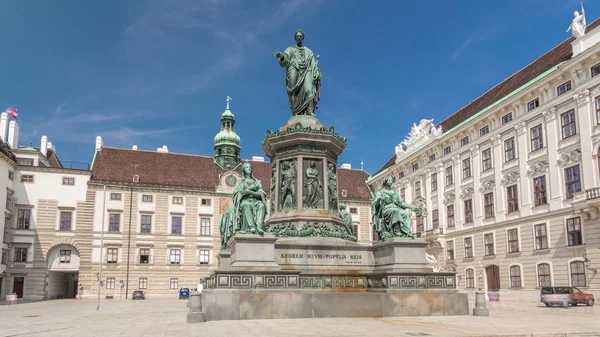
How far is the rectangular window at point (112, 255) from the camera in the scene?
57219mm

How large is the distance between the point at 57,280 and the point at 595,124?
170ft

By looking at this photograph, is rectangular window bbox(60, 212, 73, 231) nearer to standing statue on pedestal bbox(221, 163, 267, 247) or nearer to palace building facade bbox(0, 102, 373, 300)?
palace building facade bbox(0, 102, 373, 300)

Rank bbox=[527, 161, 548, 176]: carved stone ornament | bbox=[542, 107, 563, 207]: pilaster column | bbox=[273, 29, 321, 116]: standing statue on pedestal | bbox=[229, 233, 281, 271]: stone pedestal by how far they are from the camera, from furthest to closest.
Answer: bbox=[527, 161, 548, 176]: carved stone ornament < bbox=[542, 107, 563, 207]: pilaster column < bbox=[273, 29, 321, 116]: standing statue on pedestal < bbox=[229, 233, 281, 271]: stone pedestal

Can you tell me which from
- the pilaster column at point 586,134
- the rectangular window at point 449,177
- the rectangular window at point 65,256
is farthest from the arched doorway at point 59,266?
the pilaster column at point 586,134

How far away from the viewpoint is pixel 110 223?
58.1 meters

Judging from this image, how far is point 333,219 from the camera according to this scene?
1630 cm

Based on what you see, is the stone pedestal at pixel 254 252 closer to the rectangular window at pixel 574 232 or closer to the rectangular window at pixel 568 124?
the rectangular window at pixel 574 232

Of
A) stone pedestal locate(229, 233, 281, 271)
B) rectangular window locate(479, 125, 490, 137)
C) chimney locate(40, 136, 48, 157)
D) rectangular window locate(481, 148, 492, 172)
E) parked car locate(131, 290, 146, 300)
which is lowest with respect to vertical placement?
parked car locate(131, 290, 146, 300)

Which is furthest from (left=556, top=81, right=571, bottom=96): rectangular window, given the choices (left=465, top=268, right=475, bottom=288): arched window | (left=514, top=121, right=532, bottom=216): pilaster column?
(left=465, top=268, right=475, bottom=288): arched window

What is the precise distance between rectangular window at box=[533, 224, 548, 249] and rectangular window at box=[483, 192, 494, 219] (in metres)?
5.54

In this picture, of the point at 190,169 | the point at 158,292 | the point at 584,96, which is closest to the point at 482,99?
the point at 584,96

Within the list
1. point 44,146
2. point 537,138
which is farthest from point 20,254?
point 537,138

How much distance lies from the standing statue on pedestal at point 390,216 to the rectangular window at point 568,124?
77.1 ft

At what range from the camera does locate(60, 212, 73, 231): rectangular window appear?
55750 millimetres
